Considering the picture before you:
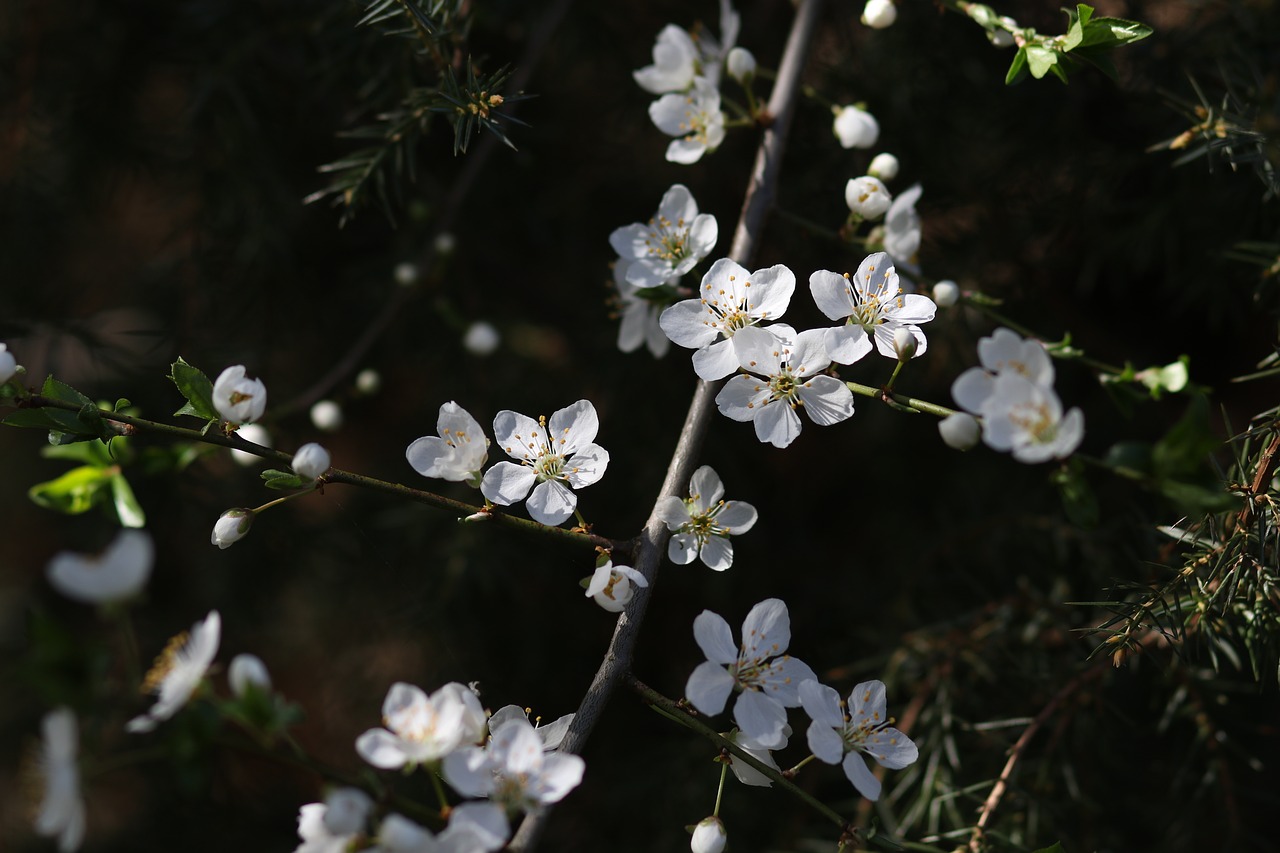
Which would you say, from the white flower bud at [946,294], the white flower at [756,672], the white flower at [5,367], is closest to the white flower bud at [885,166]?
the white flower bud at [946,294]

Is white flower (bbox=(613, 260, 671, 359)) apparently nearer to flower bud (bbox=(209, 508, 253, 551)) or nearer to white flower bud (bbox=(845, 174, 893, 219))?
white flower bud (bbox=(845, 174, 893, 219))

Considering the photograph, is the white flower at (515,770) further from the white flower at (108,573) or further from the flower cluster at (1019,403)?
the flower cluster at (1019,403)

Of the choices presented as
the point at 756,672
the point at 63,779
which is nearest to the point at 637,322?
the point at 756,672

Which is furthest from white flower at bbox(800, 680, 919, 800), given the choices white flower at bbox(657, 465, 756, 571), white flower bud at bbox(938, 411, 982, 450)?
white flower bud at bbox(938, 411, 982, 450)

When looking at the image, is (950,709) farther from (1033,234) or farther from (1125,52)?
(1125,52)

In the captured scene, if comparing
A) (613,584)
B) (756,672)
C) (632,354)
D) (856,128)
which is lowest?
(632,354)

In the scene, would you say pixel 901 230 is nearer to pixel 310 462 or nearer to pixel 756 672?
pixel 756 672
